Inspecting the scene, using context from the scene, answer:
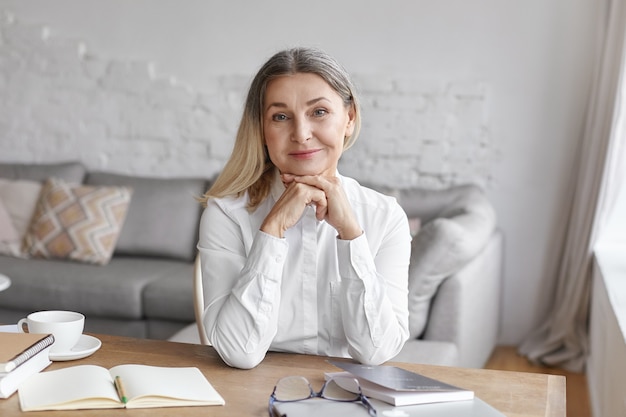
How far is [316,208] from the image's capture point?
178 centimetres

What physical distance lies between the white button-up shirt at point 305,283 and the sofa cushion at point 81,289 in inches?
79.8

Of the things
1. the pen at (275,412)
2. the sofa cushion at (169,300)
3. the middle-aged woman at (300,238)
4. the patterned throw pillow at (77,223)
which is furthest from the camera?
the patterned throw pillow at (77,223)

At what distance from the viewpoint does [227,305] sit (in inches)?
67.7

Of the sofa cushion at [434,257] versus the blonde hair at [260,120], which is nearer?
the blonde hair at [260,120]

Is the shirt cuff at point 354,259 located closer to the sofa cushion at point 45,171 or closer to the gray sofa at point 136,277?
the gray sofa at point 136,277

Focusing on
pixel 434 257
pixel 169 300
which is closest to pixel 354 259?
pixel 434 257

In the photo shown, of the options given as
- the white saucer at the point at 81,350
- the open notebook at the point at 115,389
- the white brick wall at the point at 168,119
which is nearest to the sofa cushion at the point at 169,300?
the white brick wall at the point at 168,119

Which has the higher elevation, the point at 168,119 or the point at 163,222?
the point at 168,119

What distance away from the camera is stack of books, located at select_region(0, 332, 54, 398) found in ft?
4.66

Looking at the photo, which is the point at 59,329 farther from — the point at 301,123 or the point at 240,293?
the point at 301,123

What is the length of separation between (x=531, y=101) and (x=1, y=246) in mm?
2727

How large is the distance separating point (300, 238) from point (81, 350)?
1.65 feet

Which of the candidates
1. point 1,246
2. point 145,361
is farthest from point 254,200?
point 1,246

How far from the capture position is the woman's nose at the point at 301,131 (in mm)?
1747
